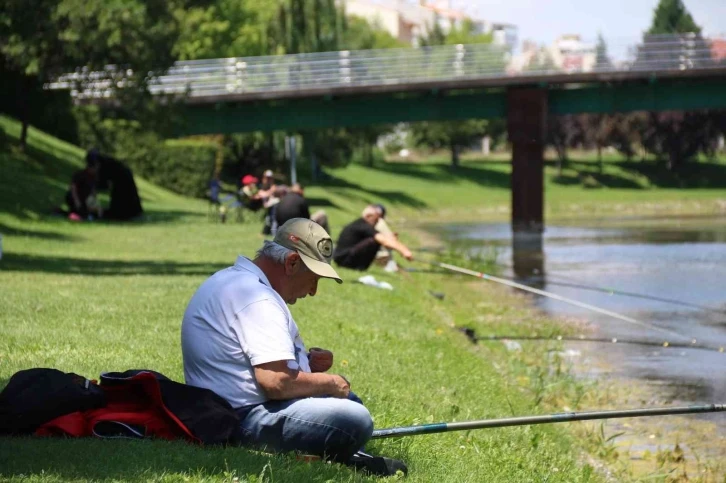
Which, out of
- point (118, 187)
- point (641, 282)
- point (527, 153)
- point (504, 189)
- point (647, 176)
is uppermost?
point (118, 187)

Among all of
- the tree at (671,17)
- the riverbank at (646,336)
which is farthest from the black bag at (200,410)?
the tree at (671,17)

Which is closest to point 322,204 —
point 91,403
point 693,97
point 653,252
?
point 693,97

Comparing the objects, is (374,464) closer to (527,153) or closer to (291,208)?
(291,208)

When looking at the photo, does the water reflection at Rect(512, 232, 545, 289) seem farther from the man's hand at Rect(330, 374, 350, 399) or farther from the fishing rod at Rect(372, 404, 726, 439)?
the man's hand at Rect(330, 374, 350, 399)

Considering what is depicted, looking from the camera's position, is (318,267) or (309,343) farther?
(309,343)

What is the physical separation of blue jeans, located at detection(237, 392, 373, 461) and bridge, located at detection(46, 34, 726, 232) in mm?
39917

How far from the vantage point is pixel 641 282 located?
87.2 feet

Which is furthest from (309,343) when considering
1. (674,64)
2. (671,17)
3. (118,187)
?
(671,17)

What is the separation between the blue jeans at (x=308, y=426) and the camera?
6723 mm

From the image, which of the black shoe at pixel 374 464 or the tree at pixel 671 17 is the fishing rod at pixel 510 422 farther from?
the tree at pixel 671 17

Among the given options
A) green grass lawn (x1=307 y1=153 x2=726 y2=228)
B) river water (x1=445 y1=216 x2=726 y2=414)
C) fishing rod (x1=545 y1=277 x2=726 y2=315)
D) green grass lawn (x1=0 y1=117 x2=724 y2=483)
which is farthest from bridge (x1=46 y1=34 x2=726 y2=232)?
fishing rod (x1=545 y1=277 x2=726 y2=315)

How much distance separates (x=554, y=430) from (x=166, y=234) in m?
19.1

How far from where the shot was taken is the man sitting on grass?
257 inches

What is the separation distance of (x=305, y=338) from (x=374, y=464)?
5360 mm
